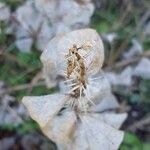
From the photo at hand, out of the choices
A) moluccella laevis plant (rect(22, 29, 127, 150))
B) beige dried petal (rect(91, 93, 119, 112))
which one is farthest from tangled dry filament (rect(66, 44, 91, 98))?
beige dried petal (rect(91, 93, 119, 112))

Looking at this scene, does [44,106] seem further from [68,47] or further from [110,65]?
[110,65]

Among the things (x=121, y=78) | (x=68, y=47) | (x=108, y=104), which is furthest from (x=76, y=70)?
(x=121, y=78)

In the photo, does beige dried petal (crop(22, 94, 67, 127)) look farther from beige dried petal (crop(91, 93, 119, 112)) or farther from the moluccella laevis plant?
beige dried petal (crop(91, 93, 119, 112))

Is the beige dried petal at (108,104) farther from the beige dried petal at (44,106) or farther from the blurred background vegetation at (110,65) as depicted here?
the beige dried petal at (44,106)

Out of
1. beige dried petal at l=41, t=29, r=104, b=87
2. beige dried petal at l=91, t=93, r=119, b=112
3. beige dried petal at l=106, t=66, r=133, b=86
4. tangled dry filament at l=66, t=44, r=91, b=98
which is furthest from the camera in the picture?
beige dried petal at l=106, t=66, r=133, b=86

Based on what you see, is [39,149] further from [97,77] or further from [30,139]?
[97,77]

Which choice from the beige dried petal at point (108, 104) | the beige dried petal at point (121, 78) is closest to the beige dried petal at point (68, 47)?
the beige dried petal at point (108, 104)
